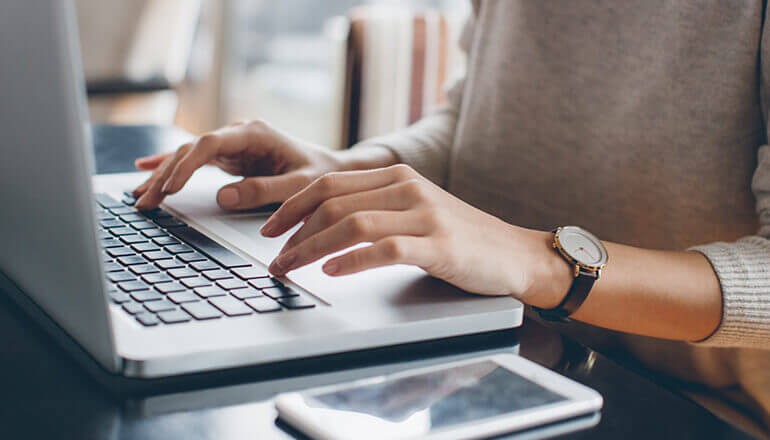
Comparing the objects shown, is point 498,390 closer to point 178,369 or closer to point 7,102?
point 178,369

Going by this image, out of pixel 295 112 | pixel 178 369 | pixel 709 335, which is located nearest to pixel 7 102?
pixel 178 369

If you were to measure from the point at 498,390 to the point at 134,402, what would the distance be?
0.60 ft

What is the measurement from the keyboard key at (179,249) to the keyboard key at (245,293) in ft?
0.33

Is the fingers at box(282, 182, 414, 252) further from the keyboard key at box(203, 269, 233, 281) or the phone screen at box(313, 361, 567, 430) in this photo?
the phone screen at box(313, 361, 567, 430)

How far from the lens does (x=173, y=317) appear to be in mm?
461

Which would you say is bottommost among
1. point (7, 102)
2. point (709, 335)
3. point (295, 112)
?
point (295, 112)

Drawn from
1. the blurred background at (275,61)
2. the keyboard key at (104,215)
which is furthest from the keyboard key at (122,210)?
the blurred background at (275,61)

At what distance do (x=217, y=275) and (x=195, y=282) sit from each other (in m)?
0.02

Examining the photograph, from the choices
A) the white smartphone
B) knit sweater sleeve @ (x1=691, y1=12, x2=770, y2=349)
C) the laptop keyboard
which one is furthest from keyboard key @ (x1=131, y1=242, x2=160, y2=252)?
knit sweater sleeve @ (x1=691, y1=12, x2=770, y2=349)

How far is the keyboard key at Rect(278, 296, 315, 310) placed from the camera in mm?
493

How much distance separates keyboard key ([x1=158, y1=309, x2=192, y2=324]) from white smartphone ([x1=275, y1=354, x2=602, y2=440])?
0.09 meters

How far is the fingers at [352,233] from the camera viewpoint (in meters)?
0.53

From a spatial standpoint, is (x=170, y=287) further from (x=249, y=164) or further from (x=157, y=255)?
(x=249, y=164)

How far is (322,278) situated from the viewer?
0.55 meters
